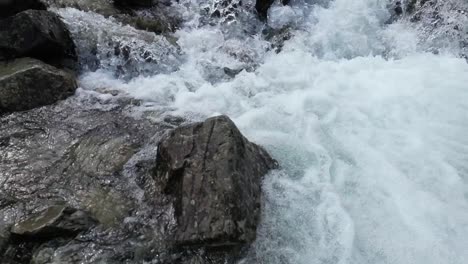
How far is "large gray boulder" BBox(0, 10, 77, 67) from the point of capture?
22.4ft

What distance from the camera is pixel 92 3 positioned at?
866cm

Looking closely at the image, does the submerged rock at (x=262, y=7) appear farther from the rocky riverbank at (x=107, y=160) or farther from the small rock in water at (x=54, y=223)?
the small rock in water at (x=54, y=223)

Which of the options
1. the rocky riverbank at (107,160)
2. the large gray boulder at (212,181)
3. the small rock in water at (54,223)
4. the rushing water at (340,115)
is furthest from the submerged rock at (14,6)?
the small rock in water at (54,223)

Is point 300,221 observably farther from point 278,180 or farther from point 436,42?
point 436,42

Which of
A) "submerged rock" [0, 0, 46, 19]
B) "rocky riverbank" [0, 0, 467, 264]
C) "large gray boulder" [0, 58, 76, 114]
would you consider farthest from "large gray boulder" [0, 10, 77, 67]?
"submerged rock" [0, 0, 46, 19]

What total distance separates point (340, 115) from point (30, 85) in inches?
179

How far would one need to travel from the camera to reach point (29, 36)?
22.4 feet

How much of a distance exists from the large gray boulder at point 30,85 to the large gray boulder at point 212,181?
2361mm

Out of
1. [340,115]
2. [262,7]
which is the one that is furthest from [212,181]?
[262,7]

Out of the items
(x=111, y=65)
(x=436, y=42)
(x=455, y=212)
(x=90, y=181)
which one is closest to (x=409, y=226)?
(x=455, y=212)

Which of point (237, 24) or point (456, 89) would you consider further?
point (237, 24)

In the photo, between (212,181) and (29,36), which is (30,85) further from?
(212,181)

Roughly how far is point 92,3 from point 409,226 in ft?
22.9

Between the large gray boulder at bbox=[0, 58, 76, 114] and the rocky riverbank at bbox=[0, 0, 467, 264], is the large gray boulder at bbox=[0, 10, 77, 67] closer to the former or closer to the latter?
the rocky riverbank at bbox=[0, 0, 467, 264]
